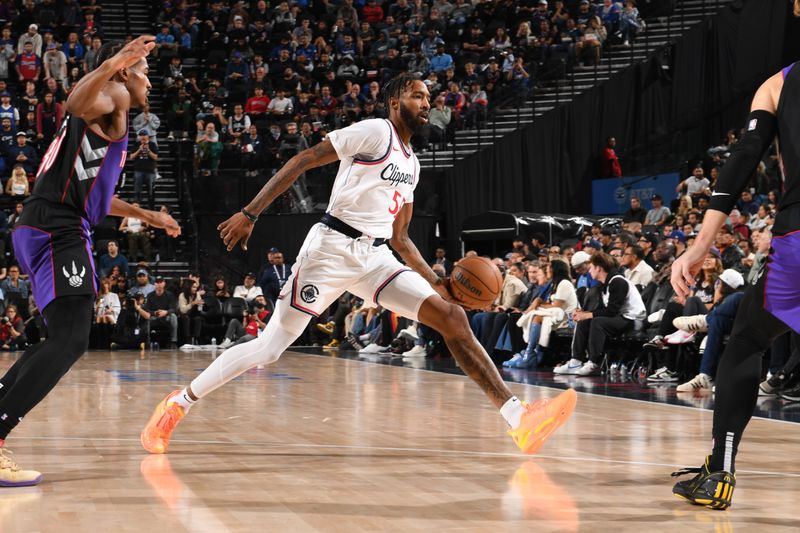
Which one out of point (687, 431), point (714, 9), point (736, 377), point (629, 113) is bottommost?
point (687, 431)

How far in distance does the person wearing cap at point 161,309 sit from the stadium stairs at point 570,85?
5697mm

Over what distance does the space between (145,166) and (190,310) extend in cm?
307

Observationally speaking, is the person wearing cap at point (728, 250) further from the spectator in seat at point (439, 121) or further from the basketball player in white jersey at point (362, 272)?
the spectator in seat at point (439, 121)

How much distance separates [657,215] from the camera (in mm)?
15656

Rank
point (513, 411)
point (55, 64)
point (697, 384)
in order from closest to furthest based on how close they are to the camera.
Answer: point (513, 411) < point (697, 384) < point (55, 64)

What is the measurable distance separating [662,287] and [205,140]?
35.8ft

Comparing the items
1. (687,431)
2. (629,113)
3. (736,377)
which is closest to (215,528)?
(736,377)

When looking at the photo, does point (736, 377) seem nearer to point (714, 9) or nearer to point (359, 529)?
point (359, 529)

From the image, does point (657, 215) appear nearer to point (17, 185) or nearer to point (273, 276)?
point (273, 276)

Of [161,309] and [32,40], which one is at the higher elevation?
[32,40]

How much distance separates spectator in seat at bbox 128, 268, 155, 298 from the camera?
16781 mm

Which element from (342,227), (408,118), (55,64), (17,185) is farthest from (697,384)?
(55,64)

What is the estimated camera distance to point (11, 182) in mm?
17578

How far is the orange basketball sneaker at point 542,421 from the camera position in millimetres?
4906
